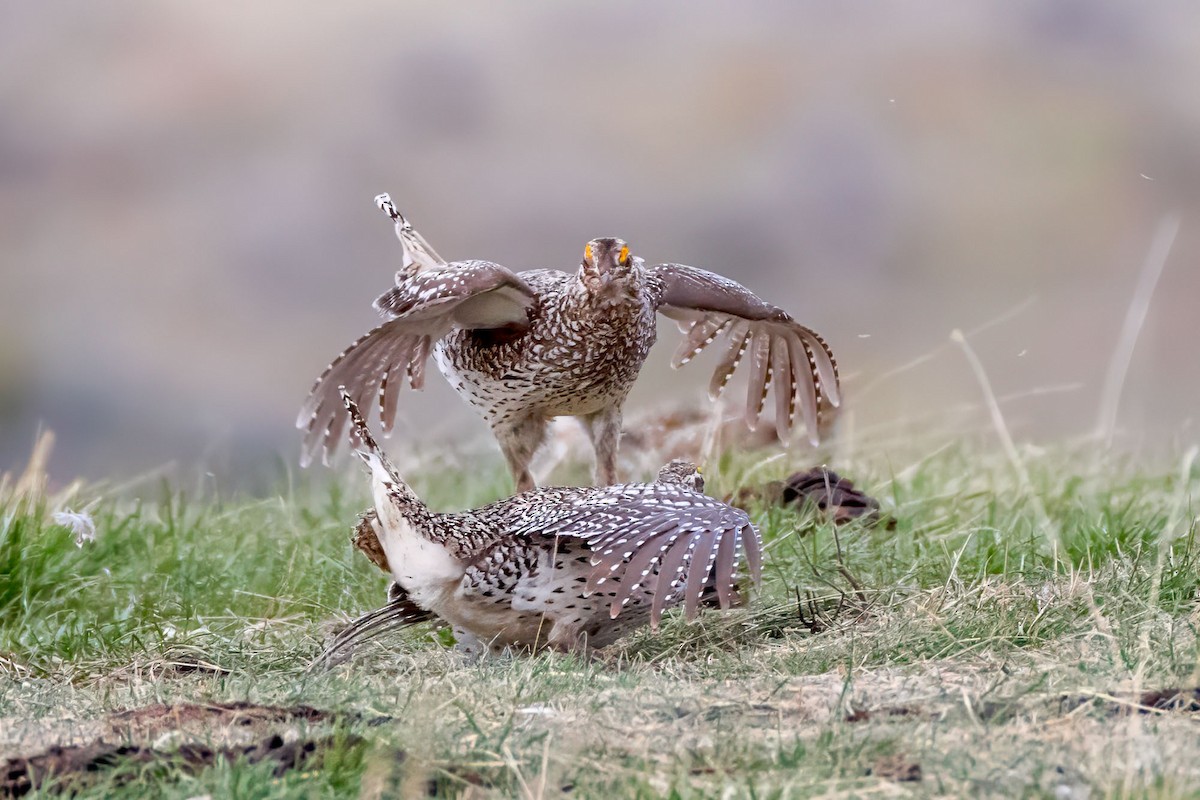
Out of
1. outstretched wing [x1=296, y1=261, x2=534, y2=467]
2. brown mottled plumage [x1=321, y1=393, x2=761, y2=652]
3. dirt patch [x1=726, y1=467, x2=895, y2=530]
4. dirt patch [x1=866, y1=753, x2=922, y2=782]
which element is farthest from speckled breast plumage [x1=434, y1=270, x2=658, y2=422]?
dirt patch [x1=866, y1=753, x2=922, y2=782]

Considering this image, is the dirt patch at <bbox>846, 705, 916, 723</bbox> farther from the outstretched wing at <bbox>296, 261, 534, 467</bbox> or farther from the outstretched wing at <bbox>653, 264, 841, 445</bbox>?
the outstretched wing at <bbox>653, 264, 841, 445</bbox>

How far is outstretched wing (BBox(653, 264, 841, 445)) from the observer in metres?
6.13

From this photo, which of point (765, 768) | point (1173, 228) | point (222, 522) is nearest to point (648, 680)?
point (765, 768)

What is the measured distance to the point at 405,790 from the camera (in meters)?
2.88

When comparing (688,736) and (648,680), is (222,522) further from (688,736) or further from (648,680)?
(688,736)

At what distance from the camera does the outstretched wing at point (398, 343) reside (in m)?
5.29

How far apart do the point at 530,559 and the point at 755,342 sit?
2.05m

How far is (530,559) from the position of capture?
4590 mm

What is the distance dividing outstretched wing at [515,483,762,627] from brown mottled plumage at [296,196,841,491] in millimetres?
1023

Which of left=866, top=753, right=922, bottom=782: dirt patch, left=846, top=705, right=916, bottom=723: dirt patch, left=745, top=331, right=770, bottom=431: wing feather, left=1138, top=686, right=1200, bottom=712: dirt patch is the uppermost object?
left=745, top=331, right=770, bottom=431: wing feather

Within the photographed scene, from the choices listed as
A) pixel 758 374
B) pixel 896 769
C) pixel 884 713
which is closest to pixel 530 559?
pixel 884 713

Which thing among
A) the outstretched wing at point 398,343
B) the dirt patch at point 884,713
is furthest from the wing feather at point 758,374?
the dirt patch at point 884,713

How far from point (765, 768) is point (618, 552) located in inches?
50.4

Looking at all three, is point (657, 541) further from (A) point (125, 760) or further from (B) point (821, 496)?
(B) point (821, 496)
